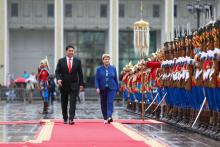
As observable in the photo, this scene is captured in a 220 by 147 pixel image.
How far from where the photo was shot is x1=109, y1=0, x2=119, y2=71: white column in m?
71.6

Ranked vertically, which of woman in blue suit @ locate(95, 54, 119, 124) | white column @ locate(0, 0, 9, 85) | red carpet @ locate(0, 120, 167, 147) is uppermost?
white column @ locate(0, 0, 9, 85)

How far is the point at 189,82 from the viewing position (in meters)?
15.6

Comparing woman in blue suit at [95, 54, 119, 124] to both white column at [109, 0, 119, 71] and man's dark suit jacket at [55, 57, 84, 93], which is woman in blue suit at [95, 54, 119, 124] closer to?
man's dark suit jacket at [55, 57, 84, 93]

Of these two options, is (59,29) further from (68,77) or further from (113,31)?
(68,77)

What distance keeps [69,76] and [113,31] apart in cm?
5502

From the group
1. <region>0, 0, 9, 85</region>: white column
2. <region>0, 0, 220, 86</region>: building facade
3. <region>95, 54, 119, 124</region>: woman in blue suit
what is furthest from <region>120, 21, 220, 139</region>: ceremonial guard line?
<region>0, 0, 220, 86</region>: building facade

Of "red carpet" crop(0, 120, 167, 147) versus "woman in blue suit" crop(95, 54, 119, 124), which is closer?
"red carpet" crop(0, 120, 167, 147)

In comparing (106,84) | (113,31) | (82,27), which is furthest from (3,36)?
(106,84)

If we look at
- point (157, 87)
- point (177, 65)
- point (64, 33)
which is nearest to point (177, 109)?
point (177, 65)

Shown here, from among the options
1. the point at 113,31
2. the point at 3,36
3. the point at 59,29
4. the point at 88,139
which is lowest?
the point at 88,139

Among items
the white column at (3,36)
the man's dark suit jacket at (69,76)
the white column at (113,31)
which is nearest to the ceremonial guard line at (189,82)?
the man's dark suit jacket at (69,76)

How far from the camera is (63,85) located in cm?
1703

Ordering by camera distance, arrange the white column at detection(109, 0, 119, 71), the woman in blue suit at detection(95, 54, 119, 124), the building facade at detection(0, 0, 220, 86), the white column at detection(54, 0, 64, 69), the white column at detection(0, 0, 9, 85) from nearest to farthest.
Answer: the woman in blue suit at detection(95, 54, 119, 124), the white column at detection(0, 0, 9, 85), the white column at detection(54, 0, 64, 69), the white column at detection(109, 0, 119, 71), the building facade at detection(0, 0, 220, 86)

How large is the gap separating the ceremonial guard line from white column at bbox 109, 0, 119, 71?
48775 millimetres
